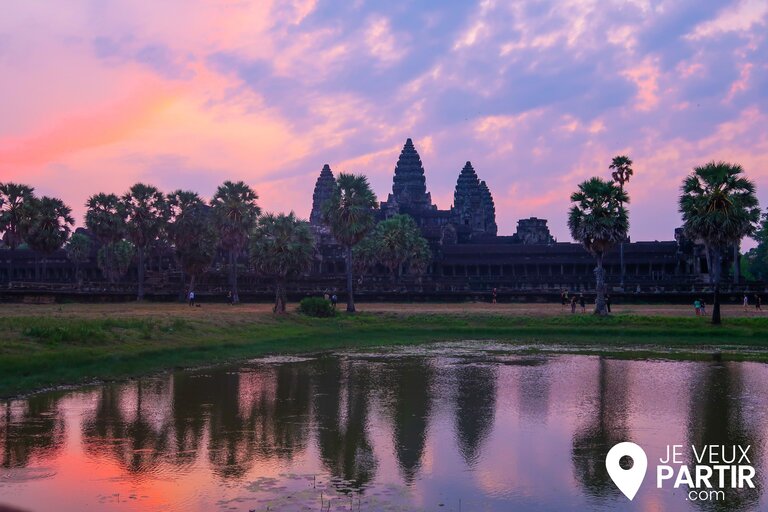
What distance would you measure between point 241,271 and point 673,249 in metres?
51.0

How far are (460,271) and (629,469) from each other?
92308 millimetres

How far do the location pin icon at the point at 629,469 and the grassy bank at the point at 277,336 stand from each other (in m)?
18.7

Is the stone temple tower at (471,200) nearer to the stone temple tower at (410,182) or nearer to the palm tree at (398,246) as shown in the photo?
the stone temple tower at (410,182)

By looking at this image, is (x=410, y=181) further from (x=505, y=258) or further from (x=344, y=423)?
(x=344, y=423)

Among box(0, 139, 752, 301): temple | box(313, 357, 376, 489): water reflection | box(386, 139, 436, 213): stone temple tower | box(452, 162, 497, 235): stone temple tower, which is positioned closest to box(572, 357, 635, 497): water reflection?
box(313, 357, 376, 489): water reflection

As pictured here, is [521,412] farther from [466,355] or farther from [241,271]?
[241,271]

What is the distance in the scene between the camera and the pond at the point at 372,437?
15.4 meters

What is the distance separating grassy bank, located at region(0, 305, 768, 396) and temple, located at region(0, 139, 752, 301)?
52.6 ft

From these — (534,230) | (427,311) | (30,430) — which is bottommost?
(30,430)

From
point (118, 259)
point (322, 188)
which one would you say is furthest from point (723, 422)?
point (322, 188)

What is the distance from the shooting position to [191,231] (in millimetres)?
76062

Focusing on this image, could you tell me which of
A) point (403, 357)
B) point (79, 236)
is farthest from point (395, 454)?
point (79, 236)

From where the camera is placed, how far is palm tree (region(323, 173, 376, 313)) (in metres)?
61.2

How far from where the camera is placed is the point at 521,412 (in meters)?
24.2
